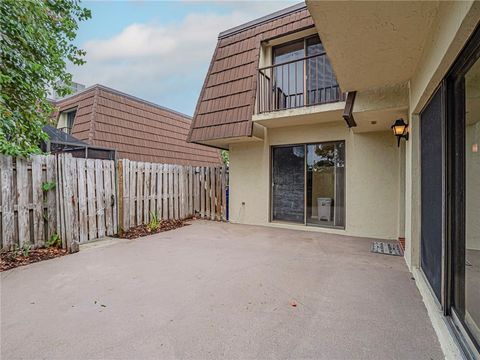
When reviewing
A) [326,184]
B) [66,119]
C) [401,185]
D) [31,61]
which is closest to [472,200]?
[401,185]

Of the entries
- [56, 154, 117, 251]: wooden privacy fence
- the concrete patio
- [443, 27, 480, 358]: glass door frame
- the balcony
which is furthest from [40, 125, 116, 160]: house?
[443, 27, 480, 358]: glass door frame

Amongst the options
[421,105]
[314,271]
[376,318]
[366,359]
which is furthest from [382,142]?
[366,359]

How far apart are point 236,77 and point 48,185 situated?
4.99m

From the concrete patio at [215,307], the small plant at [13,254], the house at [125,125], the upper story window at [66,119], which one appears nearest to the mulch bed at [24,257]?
the small plant at [13,254]

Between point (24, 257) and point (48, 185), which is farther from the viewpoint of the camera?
point (48, 185)

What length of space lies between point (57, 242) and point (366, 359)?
4880 millimetres

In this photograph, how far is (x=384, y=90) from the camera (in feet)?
13.0

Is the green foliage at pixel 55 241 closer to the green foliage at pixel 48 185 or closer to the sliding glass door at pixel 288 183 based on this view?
the green foliage at pixel 48 185

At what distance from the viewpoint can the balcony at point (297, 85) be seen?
6.11 metres

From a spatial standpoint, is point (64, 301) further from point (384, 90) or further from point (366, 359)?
point (384, 90)

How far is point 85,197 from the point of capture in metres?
5.02

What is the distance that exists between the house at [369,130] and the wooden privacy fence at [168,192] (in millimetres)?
675

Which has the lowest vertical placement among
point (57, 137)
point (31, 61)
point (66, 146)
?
point (66, 146)

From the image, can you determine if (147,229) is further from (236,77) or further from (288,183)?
(236,77)
